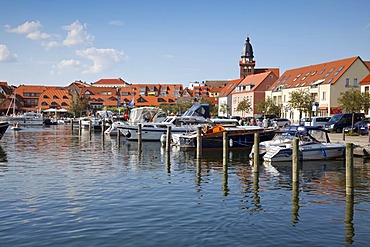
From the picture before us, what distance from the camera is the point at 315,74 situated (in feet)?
281

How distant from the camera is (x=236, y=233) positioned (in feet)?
48.7

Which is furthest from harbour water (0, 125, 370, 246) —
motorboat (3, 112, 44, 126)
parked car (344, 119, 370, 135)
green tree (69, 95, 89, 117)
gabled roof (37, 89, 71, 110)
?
gabled roof (37, 89, 71, 110)

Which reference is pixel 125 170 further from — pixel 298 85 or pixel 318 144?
pixel 298 85

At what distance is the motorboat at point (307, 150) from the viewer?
31.0 metres

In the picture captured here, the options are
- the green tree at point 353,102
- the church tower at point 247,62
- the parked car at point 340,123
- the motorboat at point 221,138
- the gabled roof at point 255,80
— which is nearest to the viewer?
the motorboat at point 221,138

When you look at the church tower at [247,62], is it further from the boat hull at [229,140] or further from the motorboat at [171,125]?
the boat hull at [229,140]

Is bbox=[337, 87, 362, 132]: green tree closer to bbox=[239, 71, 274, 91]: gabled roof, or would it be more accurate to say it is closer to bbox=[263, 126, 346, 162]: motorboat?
bbox=[263, 126, 346, 162]: motorboat

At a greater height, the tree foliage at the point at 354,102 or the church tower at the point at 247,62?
the church tower at the point at 247,62

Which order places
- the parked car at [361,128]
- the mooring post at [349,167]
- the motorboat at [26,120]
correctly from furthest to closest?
the motorboat at [26,120], the parked car at [361,128], the mooring post at [349,167]

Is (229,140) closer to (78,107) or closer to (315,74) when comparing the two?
(315,74)

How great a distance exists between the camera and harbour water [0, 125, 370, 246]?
14.4m

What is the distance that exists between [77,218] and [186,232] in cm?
386

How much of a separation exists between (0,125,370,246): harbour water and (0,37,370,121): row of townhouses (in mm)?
35892

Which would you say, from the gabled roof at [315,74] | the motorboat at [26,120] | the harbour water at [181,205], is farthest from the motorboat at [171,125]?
the motorboat at [26,120]
